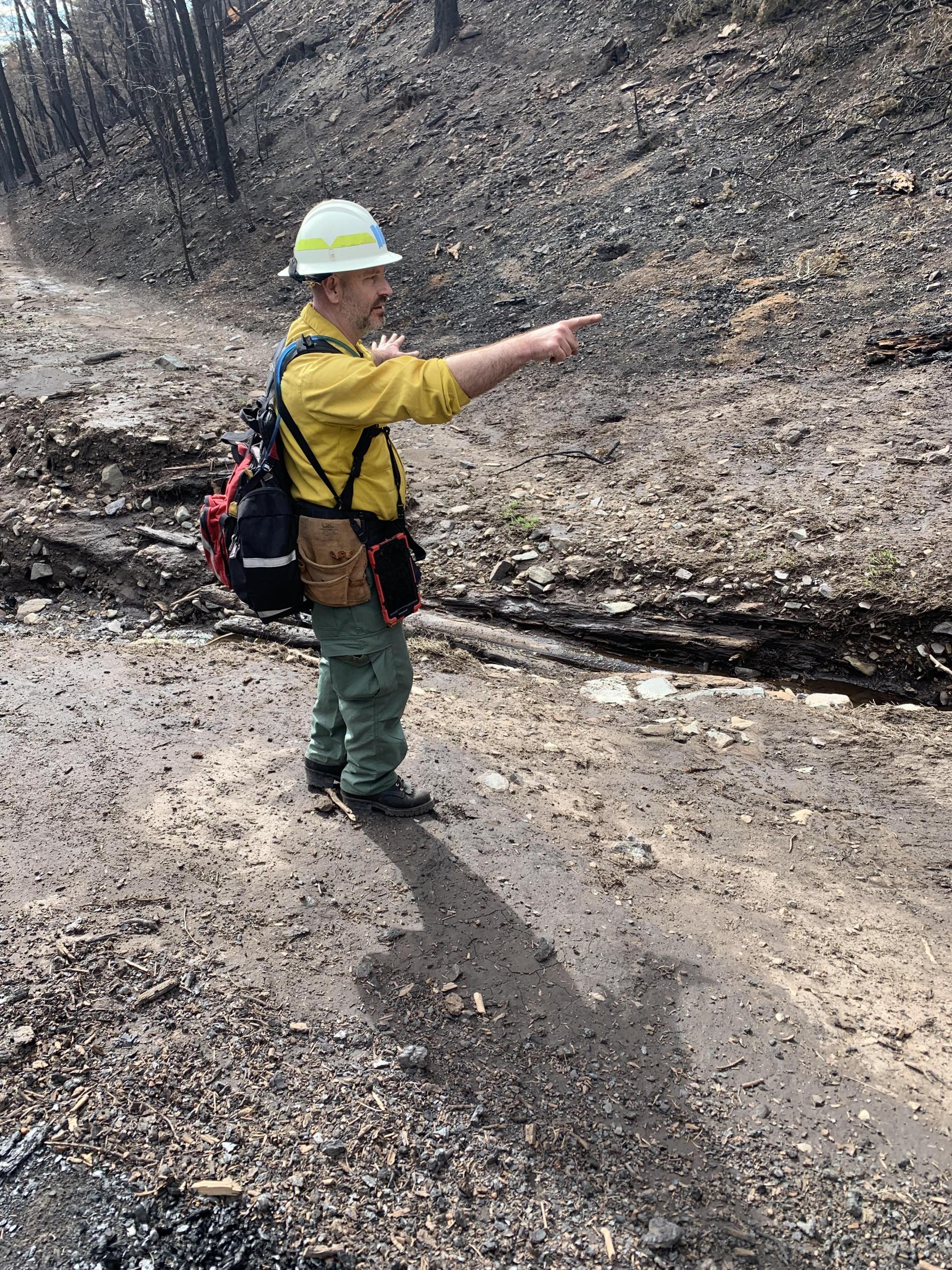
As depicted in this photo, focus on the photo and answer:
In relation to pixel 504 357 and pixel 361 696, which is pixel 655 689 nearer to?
pixel 361 696

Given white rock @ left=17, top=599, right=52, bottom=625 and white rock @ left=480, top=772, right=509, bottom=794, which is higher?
white rock @ left=17, top=599, right=52, bottom=625

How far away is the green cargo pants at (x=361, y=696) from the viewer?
3.06 m

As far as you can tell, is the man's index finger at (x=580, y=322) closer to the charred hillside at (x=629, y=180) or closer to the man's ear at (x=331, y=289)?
the man's ear at (x=331, y=289)

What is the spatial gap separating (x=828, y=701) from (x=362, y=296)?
132 inches

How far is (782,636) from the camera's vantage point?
4.98 m

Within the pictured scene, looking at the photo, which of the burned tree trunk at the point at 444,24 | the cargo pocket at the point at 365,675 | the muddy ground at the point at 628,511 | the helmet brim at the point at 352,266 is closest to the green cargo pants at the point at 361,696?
the cargo pocket at the point at 365,675

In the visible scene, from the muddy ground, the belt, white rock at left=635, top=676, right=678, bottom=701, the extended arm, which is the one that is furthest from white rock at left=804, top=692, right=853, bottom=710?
the extended arm

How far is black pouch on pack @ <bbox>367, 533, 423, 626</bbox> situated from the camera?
295cm

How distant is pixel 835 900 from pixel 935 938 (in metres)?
0.34

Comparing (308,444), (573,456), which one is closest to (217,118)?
(573,456)

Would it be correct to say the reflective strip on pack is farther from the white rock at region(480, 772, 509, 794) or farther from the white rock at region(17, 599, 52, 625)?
the white rock at region(17, 599, 52, 625)

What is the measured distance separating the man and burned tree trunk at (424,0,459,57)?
17847 mm

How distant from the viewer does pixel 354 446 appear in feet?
9.18

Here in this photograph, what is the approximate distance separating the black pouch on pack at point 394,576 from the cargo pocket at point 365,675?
153 millimetres
